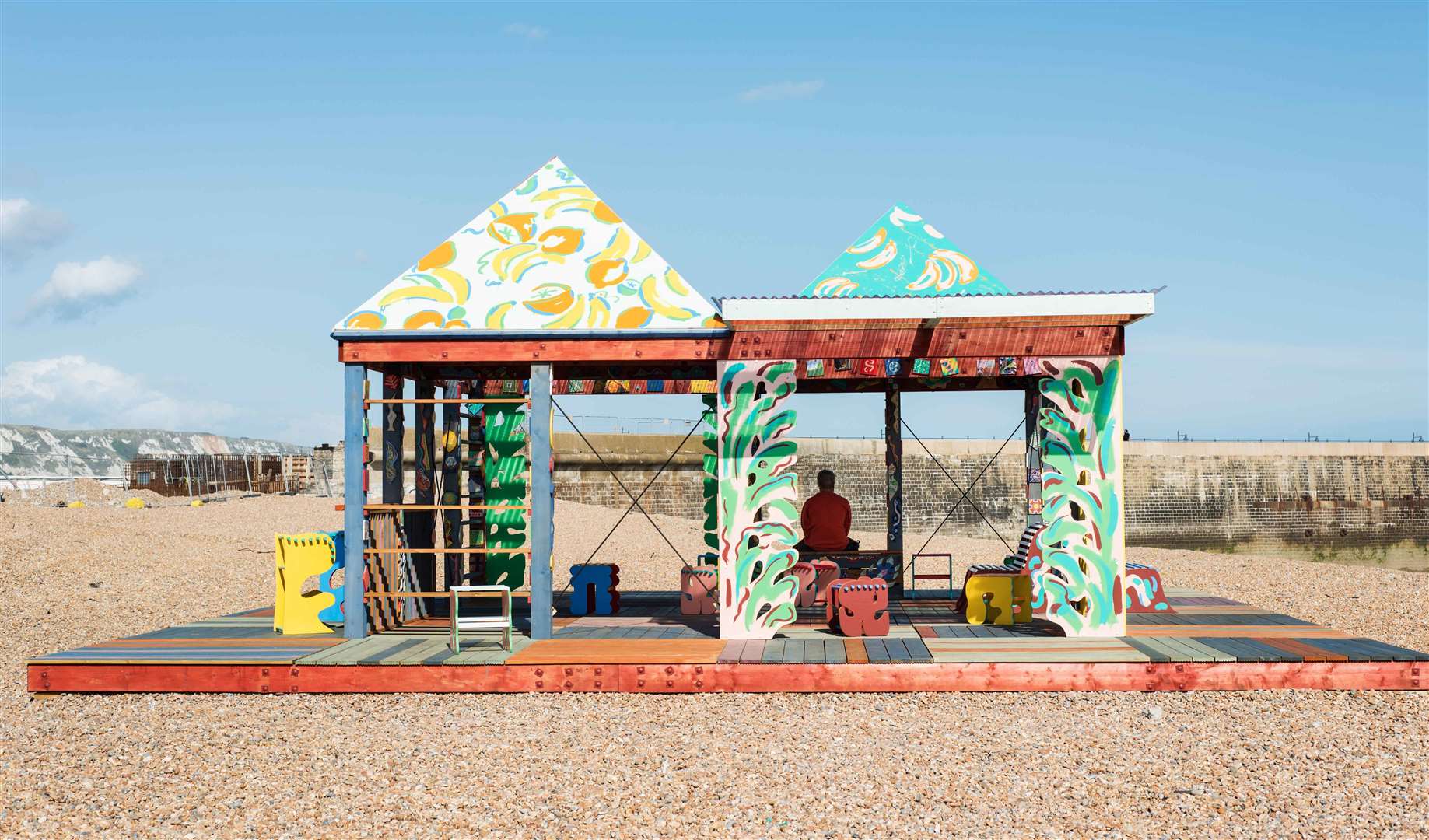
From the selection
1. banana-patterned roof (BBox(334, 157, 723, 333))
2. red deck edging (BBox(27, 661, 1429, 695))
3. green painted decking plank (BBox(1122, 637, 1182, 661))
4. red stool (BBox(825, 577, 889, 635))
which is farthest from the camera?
red stool (BBox(825, 577, 889, 635))

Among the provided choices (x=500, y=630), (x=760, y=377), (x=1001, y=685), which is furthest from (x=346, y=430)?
(x=1001, y=685)

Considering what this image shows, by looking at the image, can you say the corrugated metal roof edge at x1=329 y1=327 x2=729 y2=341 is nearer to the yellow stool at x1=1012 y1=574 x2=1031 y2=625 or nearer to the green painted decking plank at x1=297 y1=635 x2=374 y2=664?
the green painted decking plank at x1=297 y1=635 x2=374 y2=664

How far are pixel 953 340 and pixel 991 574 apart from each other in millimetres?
2363

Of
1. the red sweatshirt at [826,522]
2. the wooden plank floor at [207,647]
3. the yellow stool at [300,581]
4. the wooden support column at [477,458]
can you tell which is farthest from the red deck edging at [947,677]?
the wooden support column at [477,458]

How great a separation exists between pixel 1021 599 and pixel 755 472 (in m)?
2.90

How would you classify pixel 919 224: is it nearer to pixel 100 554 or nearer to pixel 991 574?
pixel 991 574

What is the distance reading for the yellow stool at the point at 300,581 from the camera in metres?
9.82

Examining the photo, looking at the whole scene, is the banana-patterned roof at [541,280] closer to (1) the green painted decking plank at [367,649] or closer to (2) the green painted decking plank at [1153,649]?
(1) the green painted decking plank at [367,649]

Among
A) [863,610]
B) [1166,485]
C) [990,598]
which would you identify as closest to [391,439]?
[863,610]

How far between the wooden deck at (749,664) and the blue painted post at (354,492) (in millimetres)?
373

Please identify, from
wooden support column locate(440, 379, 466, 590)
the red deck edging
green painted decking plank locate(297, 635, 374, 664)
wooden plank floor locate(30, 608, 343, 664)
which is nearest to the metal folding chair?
the red deck edging

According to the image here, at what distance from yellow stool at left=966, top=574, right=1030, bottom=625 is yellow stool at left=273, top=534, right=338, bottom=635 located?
5658mm

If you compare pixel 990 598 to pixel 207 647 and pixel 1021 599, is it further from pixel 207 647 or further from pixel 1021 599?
pixel 207 647

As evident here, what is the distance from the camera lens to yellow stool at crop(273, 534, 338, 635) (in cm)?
982
